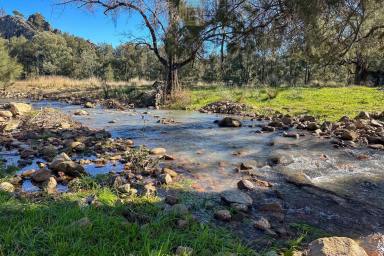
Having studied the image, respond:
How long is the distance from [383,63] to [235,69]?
48.5 ft

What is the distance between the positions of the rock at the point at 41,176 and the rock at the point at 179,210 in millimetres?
1906

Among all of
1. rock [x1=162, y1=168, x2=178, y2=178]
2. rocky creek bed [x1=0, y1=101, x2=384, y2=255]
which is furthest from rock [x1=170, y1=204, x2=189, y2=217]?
rock [x1=162, y1=168, x2=178, y2=178]

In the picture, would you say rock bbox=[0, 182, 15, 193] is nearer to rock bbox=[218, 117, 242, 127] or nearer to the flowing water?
the flowing water

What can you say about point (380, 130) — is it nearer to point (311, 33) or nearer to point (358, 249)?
point (311, 33)

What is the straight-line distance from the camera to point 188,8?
13922mm

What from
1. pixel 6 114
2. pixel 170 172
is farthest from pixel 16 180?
pixel 6 114

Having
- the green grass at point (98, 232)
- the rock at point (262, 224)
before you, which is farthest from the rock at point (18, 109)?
the rock at point (262, 224)

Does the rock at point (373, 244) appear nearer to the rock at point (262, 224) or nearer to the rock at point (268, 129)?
the rock at point (262, 224)

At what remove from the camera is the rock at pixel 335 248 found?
3.07m

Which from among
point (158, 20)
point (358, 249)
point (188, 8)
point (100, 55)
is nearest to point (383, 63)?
point (158, 20)

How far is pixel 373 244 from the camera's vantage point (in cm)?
361

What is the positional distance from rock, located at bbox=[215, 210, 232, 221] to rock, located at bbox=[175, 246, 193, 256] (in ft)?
2.93

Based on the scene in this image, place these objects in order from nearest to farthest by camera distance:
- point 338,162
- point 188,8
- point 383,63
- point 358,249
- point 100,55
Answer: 1. point 358,249
2. point 338,162
3. point 188,8
4. point 383,63
5. point 100,55

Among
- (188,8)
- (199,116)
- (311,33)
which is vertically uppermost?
(188,8)
